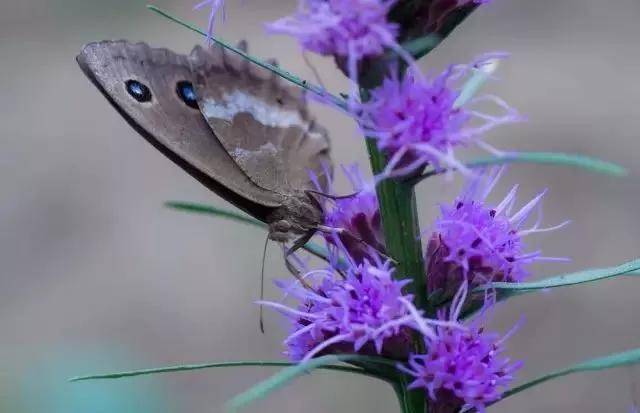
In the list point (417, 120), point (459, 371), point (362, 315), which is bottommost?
point (459, 371)

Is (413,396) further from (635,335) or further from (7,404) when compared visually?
(635,335)

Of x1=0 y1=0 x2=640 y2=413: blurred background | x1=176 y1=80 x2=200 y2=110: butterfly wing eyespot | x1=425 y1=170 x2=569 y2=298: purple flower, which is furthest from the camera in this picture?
x1=0 y1=0 x2=640 y2=413: blurred background

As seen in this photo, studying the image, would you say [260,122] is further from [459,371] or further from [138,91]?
[459,371]

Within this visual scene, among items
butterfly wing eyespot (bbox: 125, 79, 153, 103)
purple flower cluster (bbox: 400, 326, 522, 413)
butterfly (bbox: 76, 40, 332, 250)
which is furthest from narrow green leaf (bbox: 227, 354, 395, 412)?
butterfly wing eyespot (bbox: 125, 79, 153, 103)

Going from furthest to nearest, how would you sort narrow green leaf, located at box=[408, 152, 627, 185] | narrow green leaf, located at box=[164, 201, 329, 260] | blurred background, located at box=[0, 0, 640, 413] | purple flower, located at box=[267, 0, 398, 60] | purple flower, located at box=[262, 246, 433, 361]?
blurred background, located at box=[0, 0, 640, 413], narrow green leaf, located at box=[164, 201, 329, 260], purple flower, located at box=[262, 246, 433, 361], purple flower, located at box=[267, 0, 398, 60], narrow green leaf, located at box=[408, 152, 627, 185]

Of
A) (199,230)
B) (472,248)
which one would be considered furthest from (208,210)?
(199,230)

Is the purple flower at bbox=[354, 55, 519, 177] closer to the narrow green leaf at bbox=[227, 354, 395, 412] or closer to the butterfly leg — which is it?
the narrow green leaf at bbox=[227, 354, 395, 412]

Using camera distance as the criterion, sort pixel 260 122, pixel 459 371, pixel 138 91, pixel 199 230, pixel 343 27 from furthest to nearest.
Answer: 1. pixel 199 230
2. pixel 260 122
3. pixel 138 91
4. pixel 459 371
5. pixel 343 27

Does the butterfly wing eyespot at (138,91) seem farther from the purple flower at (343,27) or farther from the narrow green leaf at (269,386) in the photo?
the narrow green leaf at (269,386)
